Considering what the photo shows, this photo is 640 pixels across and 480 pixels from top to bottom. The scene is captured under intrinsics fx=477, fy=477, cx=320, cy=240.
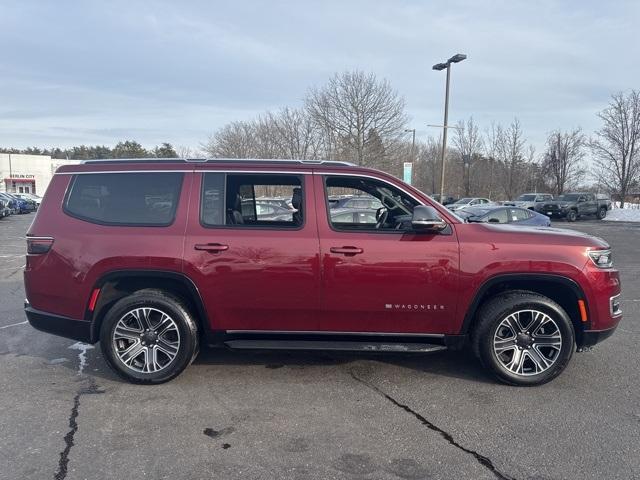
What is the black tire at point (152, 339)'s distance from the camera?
425 cm

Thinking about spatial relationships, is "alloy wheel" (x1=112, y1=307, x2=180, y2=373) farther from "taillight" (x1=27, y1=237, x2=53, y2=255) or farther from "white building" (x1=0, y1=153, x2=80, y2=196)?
"white building" (x1=0, y1=153, x2=80, y2=196)

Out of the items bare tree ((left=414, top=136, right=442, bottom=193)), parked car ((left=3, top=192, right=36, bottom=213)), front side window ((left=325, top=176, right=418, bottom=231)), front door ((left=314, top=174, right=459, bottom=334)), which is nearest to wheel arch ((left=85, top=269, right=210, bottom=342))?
front door ((left=314, top=174, right=459, bottom=334))

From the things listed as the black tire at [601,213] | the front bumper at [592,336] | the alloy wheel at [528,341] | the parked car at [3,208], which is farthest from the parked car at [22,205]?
the black tire at [601,213]

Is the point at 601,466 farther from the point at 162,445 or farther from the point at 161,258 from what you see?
the point at 161,258

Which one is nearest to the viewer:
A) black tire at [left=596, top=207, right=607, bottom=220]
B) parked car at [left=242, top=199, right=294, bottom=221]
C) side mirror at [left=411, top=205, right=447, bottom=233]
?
side mirror at [left=411, top=205, right=447, bottom=233]

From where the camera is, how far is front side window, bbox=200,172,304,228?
4.31m

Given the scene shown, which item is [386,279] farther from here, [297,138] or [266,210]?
[297,138]

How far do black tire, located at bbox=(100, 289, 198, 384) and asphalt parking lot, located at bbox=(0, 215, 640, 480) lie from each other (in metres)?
0.14

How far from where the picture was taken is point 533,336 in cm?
427

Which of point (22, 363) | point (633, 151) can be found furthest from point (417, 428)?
point (633, 151)

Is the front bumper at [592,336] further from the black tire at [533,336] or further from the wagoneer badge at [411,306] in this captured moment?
the wagoneer badge at [411,306]

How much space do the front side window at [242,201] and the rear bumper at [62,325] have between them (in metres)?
1.46

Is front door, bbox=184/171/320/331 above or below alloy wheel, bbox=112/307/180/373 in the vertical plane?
above

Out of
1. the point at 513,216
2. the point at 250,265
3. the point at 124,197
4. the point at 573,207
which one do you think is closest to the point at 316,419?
the point at 250,265
